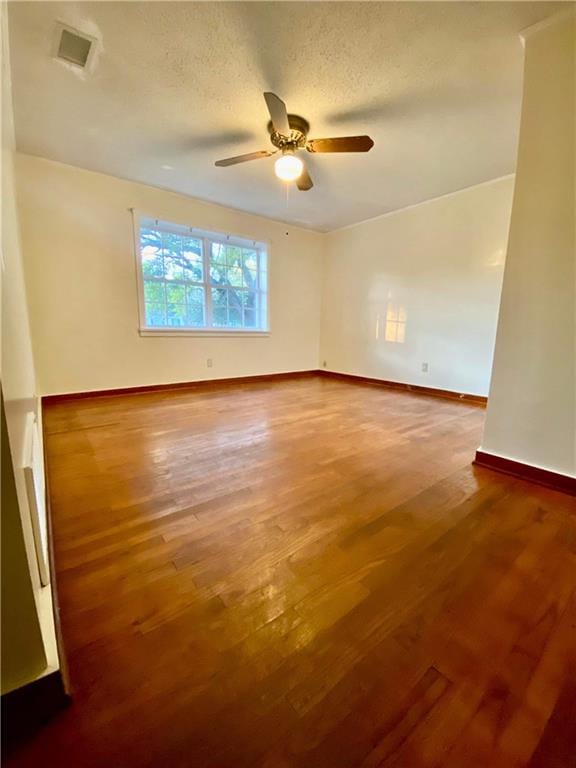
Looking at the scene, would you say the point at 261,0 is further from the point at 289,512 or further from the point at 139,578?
the point at 139,578

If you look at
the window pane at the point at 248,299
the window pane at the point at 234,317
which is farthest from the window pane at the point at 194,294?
the window pane at the point at 248,299

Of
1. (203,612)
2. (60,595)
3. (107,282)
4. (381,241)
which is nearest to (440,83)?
(381,241)

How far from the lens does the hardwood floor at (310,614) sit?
713 millimetres

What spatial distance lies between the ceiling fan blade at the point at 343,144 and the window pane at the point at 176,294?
8.30ft

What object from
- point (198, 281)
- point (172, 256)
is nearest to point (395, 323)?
point (198, 281)

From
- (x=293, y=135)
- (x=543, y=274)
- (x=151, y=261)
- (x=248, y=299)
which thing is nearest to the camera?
(x=543, y=274)

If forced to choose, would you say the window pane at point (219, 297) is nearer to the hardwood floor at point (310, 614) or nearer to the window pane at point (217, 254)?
the window pane at point (217, 254)

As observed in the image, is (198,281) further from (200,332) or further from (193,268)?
(200,332)

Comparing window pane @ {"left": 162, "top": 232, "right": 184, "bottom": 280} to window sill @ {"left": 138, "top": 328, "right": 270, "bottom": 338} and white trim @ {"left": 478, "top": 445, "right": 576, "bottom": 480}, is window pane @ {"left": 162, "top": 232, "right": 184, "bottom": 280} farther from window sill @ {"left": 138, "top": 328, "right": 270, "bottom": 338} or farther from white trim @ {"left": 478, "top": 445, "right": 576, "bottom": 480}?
white trim @ {"left": 478, "top": 445, "right": 576, "bottom": 480}

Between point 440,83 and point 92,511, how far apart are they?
3.26m

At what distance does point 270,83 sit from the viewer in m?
2.08

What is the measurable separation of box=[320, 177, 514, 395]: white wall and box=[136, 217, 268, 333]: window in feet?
4.66

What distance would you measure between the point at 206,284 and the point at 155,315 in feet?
2.79

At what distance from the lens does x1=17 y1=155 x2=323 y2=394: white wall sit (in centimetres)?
328
